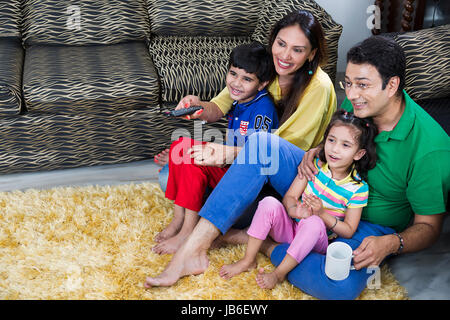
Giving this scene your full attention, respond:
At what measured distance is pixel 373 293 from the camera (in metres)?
1.58

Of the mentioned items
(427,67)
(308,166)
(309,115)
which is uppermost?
(427,67)

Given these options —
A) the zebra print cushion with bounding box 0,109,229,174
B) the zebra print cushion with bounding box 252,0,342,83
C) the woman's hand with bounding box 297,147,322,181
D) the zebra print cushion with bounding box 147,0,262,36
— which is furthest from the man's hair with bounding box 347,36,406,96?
the zebra print cushion with bounding box 147,0,262,36

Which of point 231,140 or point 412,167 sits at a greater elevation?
point 412,167

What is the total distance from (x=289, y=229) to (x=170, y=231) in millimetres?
465

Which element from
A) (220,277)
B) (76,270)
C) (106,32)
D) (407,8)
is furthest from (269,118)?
(407,8)

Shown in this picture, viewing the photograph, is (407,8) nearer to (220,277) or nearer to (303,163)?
(303,163)

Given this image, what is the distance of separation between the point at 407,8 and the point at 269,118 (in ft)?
5.13

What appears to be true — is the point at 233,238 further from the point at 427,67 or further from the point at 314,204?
the point at 427,67

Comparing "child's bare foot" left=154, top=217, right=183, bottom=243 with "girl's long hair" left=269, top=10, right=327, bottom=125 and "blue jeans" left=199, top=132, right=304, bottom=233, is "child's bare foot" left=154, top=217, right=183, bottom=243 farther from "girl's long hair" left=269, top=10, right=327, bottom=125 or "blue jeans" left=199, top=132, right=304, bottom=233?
"girl's long hair" left=269, top=10, right=327, bottom=125

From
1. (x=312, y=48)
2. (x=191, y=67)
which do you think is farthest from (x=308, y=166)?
(x=191, y=67)

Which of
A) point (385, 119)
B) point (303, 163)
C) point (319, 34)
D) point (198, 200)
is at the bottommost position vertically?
point (198, 200)

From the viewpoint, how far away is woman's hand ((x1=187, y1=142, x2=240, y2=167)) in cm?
173

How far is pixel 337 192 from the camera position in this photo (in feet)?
5.16

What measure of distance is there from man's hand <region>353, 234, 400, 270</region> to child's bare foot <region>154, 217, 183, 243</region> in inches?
26.6
